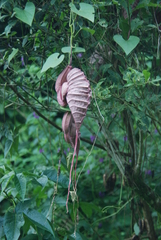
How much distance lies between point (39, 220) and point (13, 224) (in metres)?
0.07

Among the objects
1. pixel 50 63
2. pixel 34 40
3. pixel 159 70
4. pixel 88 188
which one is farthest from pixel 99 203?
pixel 50 63

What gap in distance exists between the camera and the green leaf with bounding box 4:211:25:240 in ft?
3.05

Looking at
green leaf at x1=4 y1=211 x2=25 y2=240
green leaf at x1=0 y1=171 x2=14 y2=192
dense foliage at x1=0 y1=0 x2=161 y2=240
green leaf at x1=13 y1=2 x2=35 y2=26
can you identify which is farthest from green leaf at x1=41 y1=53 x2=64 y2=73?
green leaf at x1=4 y1=211 x2=25 y2=240

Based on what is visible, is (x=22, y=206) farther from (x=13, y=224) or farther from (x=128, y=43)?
(x=128, y=43)

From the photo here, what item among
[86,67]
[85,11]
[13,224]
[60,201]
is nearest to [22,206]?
[13,224]

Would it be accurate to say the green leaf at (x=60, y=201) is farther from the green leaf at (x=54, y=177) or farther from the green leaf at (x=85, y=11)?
the green leaf at (x=85, y=11)

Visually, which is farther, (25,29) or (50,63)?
(25,29)

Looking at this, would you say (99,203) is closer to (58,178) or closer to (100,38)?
(58,178)

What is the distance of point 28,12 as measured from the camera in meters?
0.80

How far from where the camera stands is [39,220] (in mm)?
940

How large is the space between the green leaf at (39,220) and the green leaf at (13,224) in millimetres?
25

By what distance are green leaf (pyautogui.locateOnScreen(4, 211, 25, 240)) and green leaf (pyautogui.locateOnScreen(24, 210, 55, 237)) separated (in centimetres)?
2

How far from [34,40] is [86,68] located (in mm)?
183

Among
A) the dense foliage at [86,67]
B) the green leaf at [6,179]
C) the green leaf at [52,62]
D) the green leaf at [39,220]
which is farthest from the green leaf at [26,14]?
the green leaf at [39,220]
